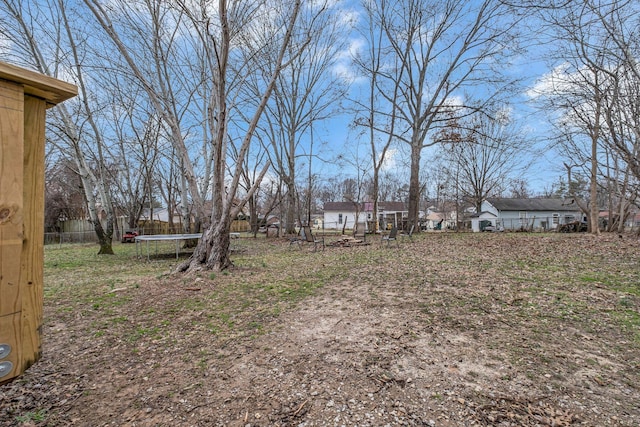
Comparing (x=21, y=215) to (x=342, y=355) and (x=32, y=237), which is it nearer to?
(x=32, y=237)

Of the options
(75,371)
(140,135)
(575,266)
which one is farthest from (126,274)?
(140,135)

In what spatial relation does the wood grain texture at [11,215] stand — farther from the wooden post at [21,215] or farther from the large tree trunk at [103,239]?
the large tree trunk at [103,239]

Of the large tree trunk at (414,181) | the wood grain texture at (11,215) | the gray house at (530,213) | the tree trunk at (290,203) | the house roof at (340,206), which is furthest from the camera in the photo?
the house roof at (340,206)

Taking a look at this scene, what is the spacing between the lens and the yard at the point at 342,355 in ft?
A: 6.22

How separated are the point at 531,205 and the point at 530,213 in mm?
1259

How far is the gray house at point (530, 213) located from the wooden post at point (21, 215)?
32.4m

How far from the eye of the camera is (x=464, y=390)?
206 cm

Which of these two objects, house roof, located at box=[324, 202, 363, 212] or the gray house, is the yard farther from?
house roof, located at box=[324, 202, 363, 212]

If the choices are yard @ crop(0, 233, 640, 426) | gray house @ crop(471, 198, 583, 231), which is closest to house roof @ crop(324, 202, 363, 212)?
gray house @ crop(471, 198, 583, 231)

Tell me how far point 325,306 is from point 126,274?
529 cm

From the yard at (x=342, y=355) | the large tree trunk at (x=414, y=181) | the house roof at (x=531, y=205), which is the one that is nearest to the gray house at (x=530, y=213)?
the house roof at (x=531, y=205)

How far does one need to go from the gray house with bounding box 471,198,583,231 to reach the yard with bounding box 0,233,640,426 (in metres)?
26.8

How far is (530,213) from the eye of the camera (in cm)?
2956

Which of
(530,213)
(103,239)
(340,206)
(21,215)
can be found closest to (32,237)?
(21,215)
